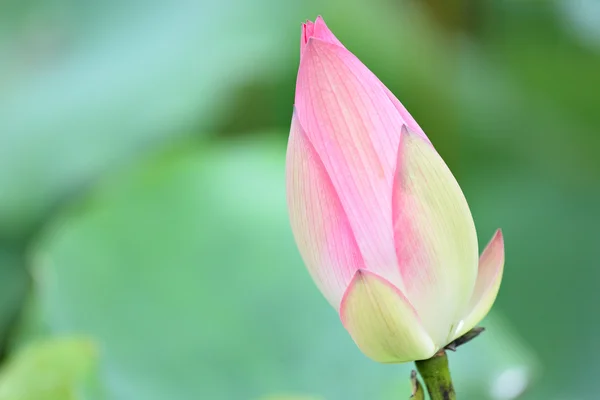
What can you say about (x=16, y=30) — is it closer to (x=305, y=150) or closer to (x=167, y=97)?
(x=167, y=97)

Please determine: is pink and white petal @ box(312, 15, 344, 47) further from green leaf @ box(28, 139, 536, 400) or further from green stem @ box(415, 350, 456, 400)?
green leaf @ box(28, 139, 536, 400)

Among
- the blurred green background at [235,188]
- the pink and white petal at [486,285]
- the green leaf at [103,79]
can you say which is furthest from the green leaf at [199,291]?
the pink and white petal at [486,285]

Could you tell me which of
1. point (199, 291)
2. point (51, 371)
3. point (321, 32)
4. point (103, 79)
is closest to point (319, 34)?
point (321, 32)

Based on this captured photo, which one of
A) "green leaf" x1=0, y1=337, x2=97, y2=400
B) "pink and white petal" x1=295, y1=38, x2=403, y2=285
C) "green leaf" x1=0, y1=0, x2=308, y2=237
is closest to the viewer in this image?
"pink and white petal" x1=295, y1=38, x2=403, y2=285

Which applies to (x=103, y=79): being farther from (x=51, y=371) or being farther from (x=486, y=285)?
(x=486, y=285)

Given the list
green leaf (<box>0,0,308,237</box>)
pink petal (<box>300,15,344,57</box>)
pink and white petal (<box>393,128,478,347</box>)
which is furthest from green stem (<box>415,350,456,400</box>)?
green leaf (<box>0,0,308,237</box>)

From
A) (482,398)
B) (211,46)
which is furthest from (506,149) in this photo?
(482,398)
